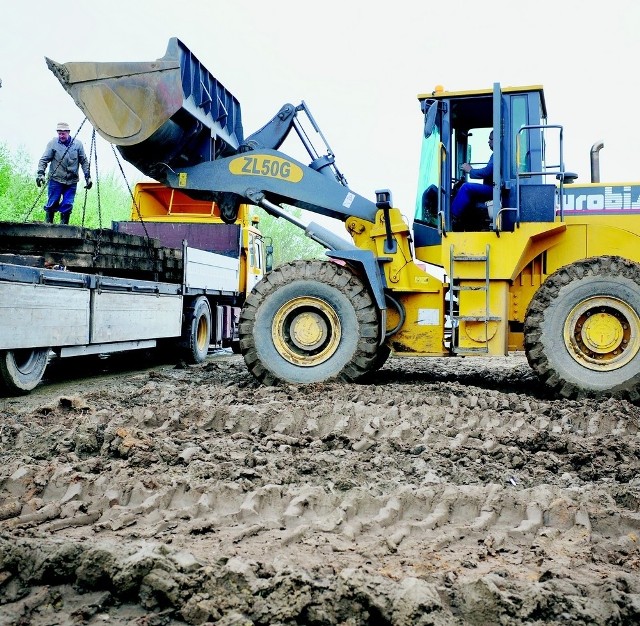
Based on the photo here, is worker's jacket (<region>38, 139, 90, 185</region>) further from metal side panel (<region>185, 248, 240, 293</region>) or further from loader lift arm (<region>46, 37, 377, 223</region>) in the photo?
loader lift arm (<region>46, 37, 377, 223</region>)

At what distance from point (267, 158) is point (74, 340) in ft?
9.63

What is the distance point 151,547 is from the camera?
305cm

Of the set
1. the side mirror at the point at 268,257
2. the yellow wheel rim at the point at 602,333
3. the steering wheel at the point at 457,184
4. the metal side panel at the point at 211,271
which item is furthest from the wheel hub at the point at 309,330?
the side mirror at the point at 268,257

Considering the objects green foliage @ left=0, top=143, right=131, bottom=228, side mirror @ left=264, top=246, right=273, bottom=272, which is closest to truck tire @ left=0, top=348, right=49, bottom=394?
side mirror @ left=264, top=246, right=273, bottom=272

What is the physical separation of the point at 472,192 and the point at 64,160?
7.79m

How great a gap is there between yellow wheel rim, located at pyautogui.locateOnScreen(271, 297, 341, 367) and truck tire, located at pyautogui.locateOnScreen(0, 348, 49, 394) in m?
2.48

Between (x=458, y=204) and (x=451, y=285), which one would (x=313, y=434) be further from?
(x=458, y=204)

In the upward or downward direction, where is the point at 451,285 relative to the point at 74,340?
upward

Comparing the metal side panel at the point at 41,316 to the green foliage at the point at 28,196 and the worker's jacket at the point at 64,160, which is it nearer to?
the worker's jacket at the point at 64,160

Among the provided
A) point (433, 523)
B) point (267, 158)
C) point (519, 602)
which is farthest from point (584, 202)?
point (519, 602)

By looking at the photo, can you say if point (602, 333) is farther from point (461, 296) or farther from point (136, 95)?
point (136, 95)

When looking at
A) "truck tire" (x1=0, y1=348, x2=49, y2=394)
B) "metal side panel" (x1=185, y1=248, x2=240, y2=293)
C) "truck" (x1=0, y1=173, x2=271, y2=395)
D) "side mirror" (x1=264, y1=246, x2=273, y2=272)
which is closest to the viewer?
"truck tire" (x1=0, y1=348, x2=49, y2=394)

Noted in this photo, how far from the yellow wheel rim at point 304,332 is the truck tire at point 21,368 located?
2482 millimetres

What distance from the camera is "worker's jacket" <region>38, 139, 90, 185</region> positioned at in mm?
13195
